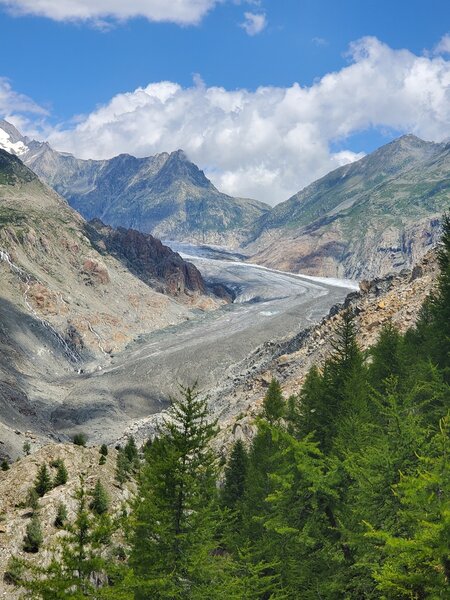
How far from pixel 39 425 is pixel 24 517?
6939 centimetres

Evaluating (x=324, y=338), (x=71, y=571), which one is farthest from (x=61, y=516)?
(x=324, y=338)

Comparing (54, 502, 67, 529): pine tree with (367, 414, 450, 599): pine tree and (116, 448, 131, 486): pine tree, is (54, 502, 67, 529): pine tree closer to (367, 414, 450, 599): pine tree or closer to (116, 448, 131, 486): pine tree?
(116, 448, 131, 486): pine tree

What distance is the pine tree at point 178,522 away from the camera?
1644 centimetres

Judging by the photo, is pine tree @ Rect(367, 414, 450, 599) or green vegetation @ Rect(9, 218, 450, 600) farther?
green vegetation @ Rect(9, 218, 450, 600)

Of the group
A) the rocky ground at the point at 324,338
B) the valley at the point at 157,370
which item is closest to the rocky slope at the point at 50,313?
the valley at the point at 157,370

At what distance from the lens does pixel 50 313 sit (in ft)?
498

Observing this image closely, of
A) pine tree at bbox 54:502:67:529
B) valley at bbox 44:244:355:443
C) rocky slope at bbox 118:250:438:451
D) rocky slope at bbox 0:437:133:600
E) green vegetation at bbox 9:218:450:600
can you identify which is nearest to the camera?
green vegetation at bbox 9:218:450:600

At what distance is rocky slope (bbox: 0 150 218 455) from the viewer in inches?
4376

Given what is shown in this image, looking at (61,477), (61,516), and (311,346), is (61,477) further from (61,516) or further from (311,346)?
(311,346)

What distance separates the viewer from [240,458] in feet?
134

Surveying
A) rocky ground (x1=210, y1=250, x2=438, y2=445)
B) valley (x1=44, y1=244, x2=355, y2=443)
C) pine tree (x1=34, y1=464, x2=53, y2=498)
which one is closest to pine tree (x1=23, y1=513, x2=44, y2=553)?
pine tree (x1=34, y1=464, x2=53, y2=498)

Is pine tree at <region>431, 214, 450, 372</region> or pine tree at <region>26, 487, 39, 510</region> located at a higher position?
pine tree at <region>431, 214, 450, 372</region>

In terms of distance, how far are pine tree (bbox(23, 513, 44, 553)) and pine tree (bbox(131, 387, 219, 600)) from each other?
31.9ft

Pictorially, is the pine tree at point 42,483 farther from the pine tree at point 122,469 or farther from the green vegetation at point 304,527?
the green vegetation at point 304,527
